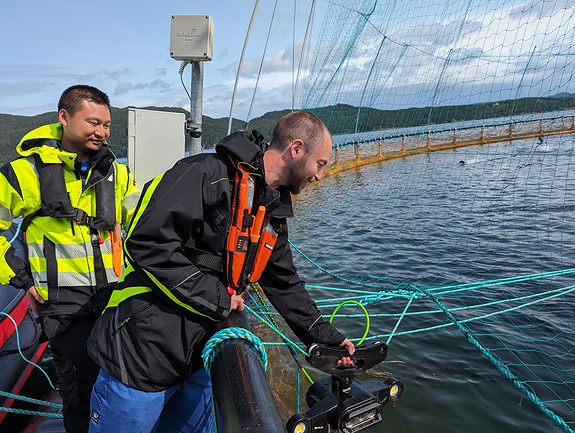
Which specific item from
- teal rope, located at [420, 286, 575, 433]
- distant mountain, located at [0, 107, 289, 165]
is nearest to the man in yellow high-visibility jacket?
distant mountain, located at [0, 107, 289, 165]

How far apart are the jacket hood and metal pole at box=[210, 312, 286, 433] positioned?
858 millimetres

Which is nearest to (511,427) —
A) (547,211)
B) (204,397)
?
(204,397)

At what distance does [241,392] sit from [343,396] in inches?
32.1

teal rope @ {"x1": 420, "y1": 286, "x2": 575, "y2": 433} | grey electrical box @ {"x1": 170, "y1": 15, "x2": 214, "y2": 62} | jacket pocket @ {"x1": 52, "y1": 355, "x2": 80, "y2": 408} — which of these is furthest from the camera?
grey electrical box @ {"x1": 170, "y1": 15, "x2": 214, "y2": 62}

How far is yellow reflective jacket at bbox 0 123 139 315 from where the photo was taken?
7.73ft

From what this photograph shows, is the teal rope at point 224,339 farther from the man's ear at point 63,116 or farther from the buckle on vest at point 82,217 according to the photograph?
the man's ear at point 63,116

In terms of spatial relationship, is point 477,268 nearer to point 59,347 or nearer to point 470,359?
point 470,359

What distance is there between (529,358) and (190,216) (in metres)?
5.44

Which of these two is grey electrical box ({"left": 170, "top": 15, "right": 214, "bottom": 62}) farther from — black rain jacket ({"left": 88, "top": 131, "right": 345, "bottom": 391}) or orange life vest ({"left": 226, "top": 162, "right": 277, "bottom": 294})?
orange life vest ({"left": 226, "top": 162, "right": 277, "bottom": 294})

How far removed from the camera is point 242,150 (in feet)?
6.17

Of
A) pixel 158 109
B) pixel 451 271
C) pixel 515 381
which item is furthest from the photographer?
pixel 451 271

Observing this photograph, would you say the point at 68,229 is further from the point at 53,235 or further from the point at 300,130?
the point at 300,130

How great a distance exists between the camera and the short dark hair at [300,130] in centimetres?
197

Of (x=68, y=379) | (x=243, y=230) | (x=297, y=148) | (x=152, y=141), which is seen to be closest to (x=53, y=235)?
(x=68, y=379)
